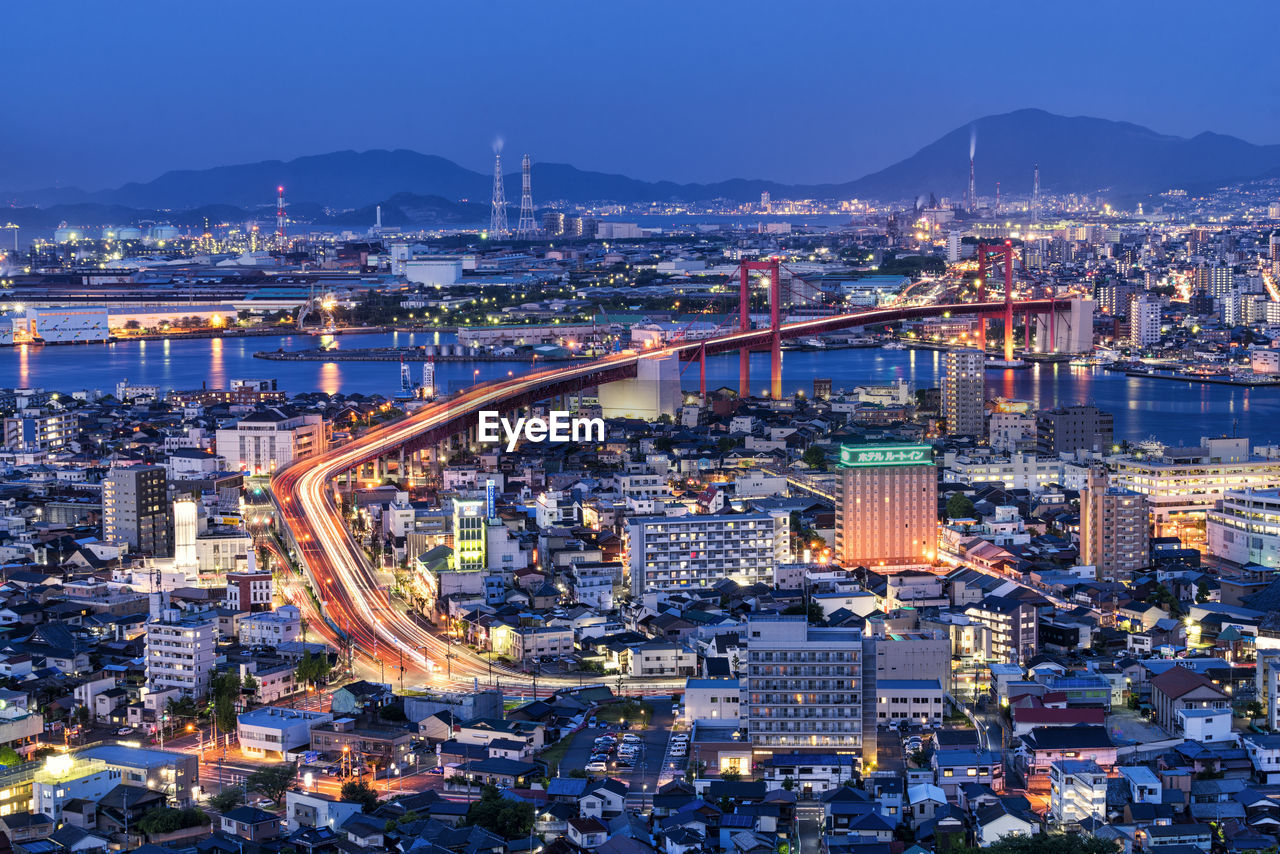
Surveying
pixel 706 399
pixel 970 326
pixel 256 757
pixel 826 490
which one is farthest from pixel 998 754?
pixel 970 326

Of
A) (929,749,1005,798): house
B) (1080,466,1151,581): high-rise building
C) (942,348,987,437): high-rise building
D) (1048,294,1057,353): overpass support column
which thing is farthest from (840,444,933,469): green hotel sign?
(1048,294,1057,353): overpass support column

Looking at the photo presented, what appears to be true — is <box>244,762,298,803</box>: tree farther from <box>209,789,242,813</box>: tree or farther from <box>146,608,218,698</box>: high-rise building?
<box>146,608,218,698</box>: high-rise building

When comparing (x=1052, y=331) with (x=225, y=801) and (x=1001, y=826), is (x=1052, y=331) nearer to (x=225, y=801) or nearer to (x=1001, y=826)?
(x=1001, y=826)

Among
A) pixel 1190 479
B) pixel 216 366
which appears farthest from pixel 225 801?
pixel 216 366

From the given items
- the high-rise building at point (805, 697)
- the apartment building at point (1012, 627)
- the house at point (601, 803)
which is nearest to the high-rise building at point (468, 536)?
the apartment building at point (1012, 627)

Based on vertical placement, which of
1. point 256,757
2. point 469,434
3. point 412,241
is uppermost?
point 412,241

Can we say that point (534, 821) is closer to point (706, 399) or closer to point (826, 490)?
point (826, 490)
